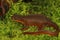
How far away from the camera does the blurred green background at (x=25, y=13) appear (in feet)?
13.4

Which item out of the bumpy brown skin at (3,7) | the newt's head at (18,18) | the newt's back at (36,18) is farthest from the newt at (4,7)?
the newt's back at (36,18)

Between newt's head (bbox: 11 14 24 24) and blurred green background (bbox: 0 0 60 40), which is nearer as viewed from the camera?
blurred green background (bbox: 0 0 60 40)

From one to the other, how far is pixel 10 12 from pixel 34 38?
0.93 metres

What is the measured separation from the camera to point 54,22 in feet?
14.0

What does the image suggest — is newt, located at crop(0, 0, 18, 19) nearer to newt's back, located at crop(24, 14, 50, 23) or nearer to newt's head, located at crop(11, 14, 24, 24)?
newt's head, located at crop(11, 14, 24, 24)

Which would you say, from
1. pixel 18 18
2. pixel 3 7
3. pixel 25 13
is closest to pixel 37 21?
pixel 18 18

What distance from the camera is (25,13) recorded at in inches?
186

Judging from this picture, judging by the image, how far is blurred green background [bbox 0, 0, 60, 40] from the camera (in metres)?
4.09

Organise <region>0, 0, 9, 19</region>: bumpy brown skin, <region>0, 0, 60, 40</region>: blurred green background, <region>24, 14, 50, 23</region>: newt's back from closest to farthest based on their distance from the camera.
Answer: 1. <region>0, 0, 60, 40</region>: blurred green background
2. <region>24, 14, 50, 23</region>: newt's back
3. <region>0, 0, 9, 19</region>: bumpy brown skin

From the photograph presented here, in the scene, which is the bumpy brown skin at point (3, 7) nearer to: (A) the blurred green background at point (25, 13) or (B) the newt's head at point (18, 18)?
(A) the blurred green background at point (25, 13)

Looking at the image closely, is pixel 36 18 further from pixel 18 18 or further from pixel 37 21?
pixel 18 18

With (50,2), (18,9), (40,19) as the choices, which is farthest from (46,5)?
(40,19)

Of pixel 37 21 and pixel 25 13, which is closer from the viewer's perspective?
pixel 37 21

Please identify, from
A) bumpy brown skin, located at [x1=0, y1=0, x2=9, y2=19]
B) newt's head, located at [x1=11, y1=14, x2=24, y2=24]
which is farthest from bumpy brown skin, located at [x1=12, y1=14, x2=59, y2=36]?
bumpy brown skin, located at [x1=0, y1=0, x2=9, y2=19]
